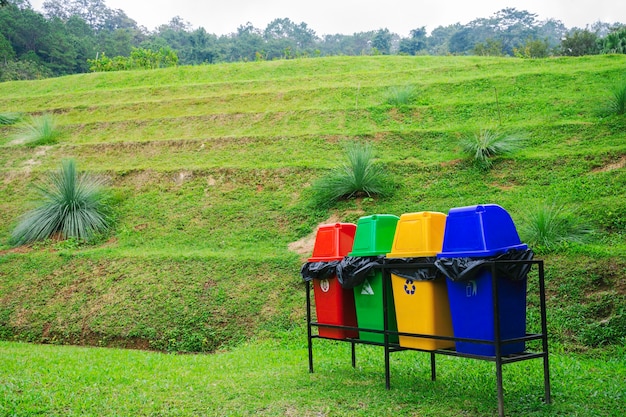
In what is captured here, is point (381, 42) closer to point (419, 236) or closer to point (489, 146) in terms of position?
point (489, 146)

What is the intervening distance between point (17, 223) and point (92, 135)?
5151 millimetres

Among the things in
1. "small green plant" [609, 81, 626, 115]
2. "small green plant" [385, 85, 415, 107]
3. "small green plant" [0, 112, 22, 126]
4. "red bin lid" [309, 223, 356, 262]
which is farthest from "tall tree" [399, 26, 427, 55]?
"red bin lid" [309, 223, 356, 262]

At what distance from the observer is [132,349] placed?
884cm

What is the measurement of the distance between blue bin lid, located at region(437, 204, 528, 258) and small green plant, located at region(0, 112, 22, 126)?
18.9 m

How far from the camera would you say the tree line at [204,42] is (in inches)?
1438

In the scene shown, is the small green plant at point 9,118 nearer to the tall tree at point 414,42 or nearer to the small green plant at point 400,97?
the small green plant at point 400,97

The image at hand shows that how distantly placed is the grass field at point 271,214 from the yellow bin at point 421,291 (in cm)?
53

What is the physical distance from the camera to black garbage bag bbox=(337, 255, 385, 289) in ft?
18.6

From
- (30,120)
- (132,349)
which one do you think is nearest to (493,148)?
(132,349)

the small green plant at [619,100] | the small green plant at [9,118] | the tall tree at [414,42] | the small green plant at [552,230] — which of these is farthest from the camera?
the tall tree at [414,42]

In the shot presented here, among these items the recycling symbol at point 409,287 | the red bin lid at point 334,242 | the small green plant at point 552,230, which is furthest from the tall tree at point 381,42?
the recycling symbol at point 409,287

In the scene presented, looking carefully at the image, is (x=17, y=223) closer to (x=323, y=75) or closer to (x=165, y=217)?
(x=165, y=217)

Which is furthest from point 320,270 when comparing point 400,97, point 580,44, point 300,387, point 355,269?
point 580,44

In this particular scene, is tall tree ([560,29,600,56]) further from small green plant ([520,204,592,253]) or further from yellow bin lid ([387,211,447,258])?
yellow bin lid ([387,211,447,258])
